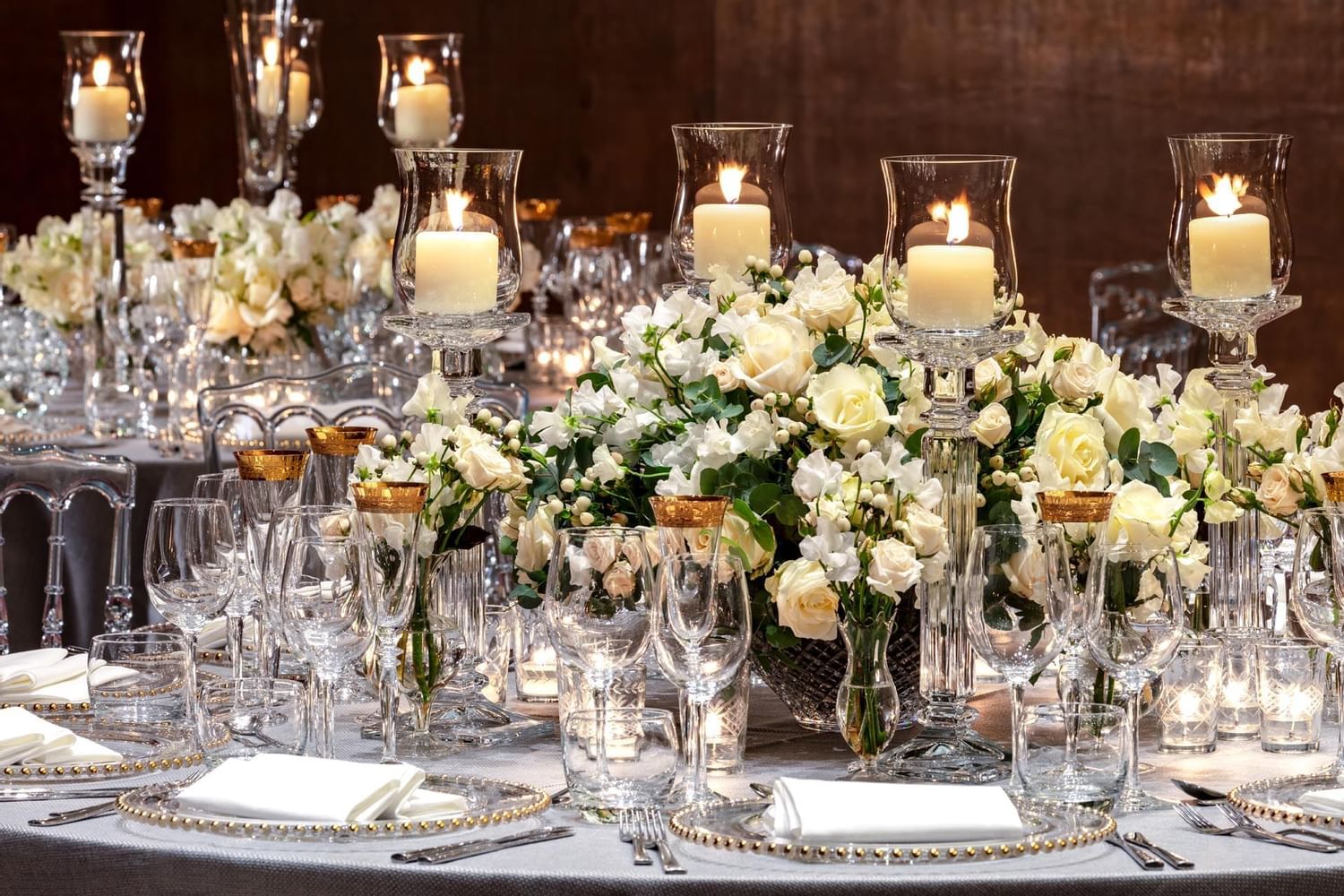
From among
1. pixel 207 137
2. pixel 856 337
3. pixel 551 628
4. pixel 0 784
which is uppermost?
pixel 207 137

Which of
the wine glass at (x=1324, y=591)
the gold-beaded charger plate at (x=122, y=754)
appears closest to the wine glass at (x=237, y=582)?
the gold-beaded charger plate at (x=122, y=754)

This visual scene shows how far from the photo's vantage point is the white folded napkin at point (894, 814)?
5.53 feet

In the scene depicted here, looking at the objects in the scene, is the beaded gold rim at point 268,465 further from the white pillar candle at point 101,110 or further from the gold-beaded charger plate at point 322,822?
the white pillar candle at point 101,110

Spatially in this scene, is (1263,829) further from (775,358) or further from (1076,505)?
(775,358)

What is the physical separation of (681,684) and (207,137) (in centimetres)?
757

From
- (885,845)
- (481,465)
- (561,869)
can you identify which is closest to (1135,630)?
(885,845)

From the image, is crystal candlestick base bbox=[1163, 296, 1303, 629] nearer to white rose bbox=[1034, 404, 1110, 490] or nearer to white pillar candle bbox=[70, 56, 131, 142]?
white rose bbox=[1034, 404, 1110, 490]

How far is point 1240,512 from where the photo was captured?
2191 mm

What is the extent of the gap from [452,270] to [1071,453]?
80cm

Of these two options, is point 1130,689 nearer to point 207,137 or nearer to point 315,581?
point 315,581

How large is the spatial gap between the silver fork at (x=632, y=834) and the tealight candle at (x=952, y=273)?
0.59 m

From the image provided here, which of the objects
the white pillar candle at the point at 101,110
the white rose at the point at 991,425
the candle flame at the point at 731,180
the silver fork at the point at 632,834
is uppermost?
the white pillar candle at the point at 101,110

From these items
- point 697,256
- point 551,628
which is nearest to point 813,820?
point 551,628

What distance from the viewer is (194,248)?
15.4 feet
